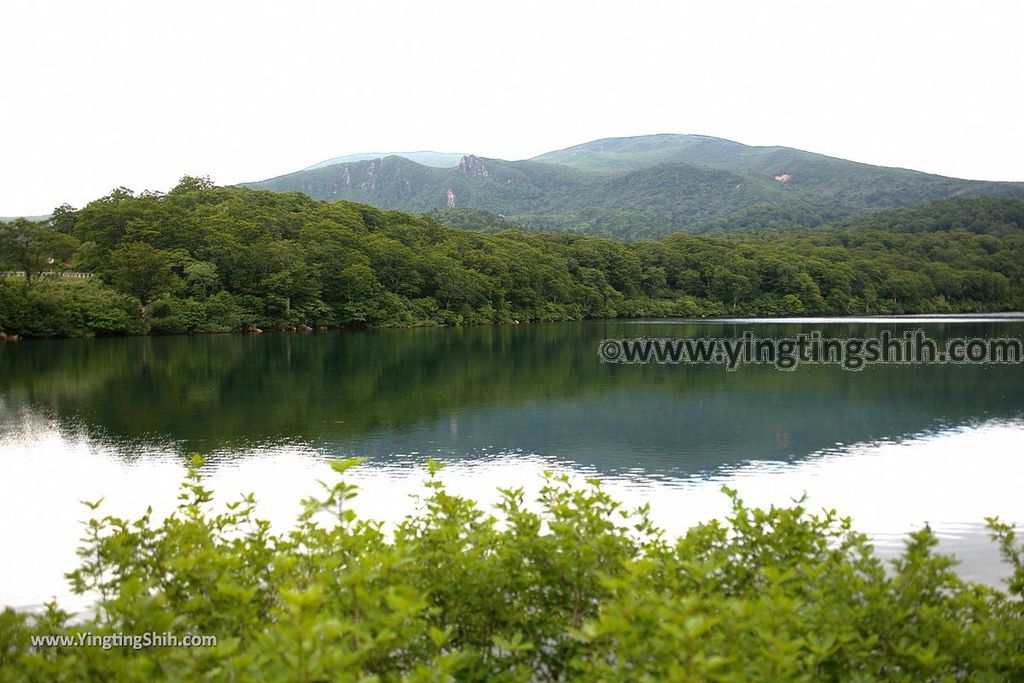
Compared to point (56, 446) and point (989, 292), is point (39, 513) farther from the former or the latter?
point (989, 292)

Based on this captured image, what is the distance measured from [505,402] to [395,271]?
67689 mm

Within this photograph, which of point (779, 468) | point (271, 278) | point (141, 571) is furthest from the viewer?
point (271, 278)

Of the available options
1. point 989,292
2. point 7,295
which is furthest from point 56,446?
point 989,292

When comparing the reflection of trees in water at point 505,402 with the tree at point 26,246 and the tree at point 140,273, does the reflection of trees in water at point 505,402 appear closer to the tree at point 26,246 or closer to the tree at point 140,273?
the tree at point 140,273

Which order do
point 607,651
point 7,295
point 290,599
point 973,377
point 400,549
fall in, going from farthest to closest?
1. point 7,295
2. point 973,377
3. point 400,549
4. point 607,651
5. point 290,599

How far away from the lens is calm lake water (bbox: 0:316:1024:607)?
13.4 meters

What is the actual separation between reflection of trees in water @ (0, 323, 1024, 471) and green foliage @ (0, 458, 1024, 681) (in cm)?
1103

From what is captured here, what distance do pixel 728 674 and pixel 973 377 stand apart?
121 ft

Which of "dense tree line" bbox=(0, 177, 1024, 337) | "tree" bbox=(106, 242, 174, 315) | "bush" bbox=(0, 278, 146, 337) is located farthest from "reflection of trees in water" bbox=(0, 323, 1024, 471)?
"dense tree line" bbox=(0, 177, 1024, 337)

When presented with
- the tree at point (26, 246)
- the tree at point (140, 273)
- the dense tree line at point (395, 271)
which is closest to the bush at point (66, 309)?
the dense tree line at point (395, 271)

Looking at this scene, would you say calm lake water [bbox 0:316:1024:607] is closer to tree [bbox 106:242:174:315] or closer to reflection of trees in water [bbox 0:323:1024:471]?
reflection of trees in water [bbox 0:323:1024:471]

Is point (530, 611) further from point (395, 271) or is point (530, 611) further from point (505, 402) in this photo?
point (395, 271)

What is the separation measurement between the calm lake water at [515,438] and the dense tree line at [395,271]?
30374 mm

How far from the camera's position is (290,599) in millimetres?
3551
